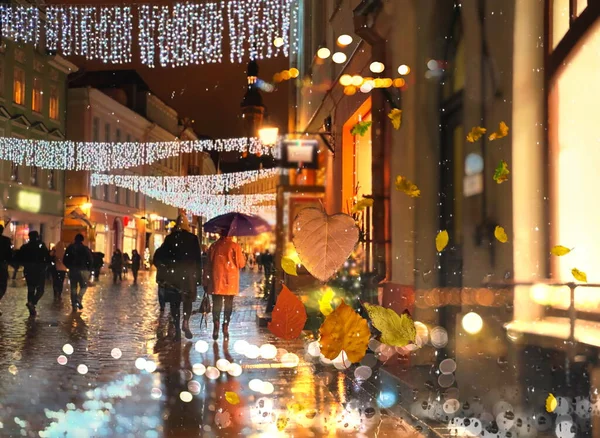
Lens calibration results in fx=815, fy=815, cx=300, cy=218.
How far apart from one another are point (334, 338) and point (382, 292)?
271 centimetres

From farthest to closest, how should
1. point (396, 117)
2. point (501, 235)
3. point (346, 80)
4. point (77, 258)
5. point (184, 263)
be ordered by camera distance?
point (77, 258) < point (346, 80) < point (184, 263) < point (396, 117) < point (501, 235)

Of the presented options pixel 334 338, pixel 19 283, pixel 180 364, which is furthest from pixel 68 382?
pixel 19 283

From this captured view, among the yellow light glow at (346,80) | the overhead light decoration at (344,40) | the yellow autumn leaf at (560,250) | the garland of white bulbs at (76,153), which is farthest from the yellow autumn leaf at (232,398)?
the garland of white bulbs at (76,153)

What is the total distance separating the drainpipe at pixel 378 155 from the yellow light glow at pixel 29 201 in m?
29.5

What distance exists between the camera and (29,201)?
37500 millimetres

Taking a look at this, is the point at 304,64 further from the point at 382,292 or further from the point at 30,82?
the point at 30,82

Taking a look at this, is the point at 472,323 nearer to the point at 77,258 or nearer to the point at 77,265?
the point at 77,265

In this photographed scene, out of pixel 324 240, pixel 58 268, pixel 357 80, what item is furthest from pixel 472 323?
pixel 58 268

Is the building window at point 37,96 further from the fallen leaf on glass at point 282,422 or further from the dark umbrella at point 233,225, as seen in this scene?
the fallen leaf on glass at point 282,422

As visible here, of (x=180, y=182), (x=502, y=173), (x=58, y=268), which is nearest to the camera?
(x=502, y=173)

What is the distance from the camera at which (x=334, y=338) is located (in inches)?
279

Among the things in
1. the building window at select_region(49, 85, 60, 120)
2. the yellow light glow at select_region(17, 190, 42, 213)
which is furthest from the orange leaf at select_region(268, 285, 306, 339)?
A: the building window at select_region(49, 85, 60, 120)

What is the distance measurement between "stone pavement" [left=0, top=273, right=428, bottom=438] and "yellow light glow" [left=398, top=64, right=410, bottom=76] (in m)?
→ 3.15

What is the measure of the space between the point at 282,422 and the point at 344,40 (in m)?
8.02
